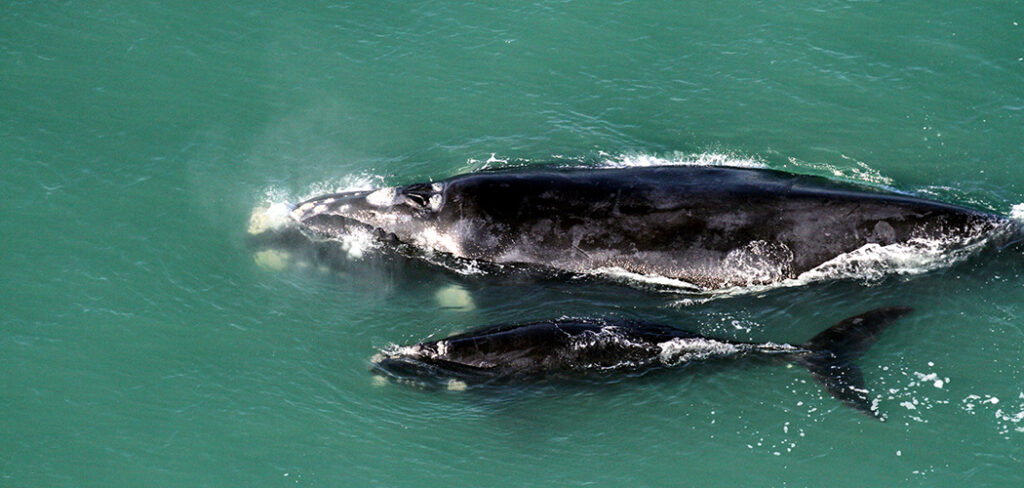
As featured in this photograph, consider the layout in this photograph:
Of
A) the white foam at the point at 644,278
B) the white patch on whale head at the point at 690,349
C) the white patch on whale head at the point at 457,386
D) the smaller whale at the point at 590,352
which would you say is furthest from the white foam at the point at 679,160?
the white patch on whale head at the point at 457,386

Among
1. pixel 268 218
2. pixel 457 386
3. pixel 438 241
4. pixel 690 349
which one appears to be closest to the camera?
pixel 457 386

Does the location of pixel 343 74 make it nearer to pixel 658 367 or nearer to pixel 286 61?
pixel 286 61

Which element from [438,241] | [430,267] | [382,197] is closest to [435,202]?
[438,241]

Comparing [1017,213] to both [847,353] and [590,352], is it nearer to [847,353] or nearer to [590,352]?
[847,353]

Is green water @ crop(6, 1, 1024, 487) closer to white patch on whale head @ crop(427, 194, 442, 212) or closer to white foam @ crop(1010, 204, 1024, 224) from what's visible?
white foam @ crop(1010, 204, 1024, 224)

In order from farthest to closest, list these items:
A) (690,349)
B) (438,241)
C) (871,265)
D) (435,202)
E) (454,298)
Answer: (435,202), (438,241), (454,298), (871,265), (690,349)

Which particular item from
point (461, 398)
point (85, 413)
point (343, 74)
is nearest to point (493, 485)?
point (461, 398)
